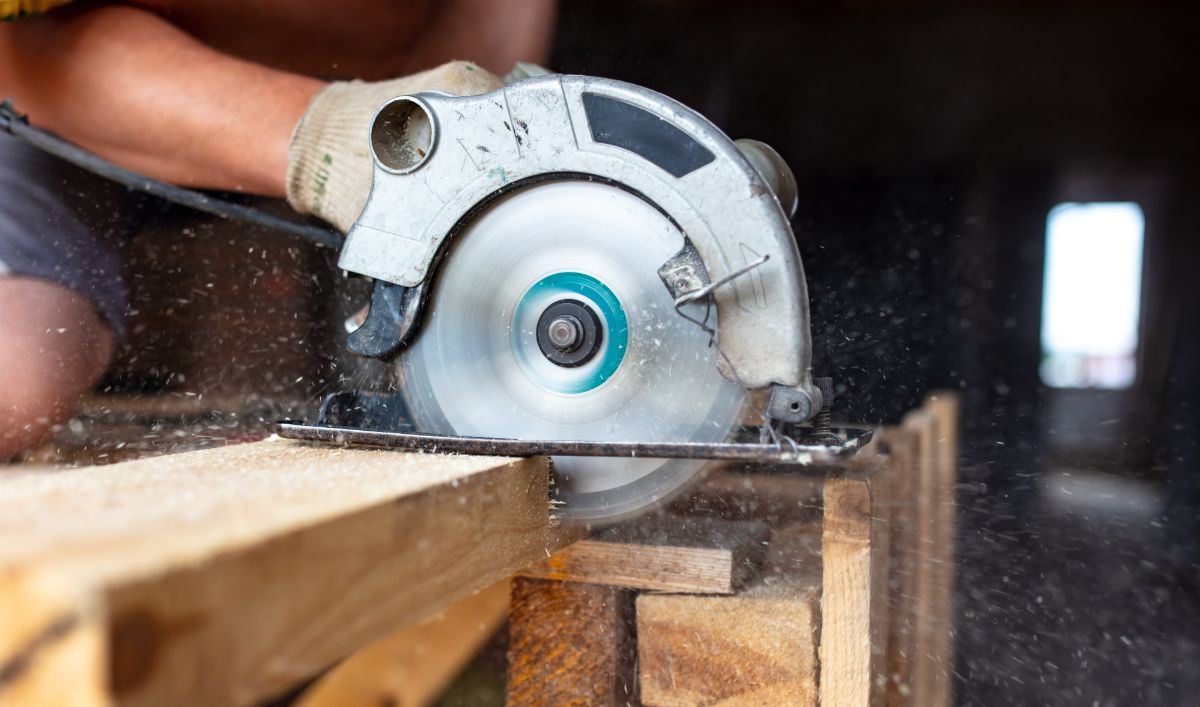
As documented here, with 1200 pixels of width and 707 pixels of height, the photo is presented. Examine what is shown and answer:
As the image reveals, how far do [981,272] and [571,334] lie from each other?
6.34 m

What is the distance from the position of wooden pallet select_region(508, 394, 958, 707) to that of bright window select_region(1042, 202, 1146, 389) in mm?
6696

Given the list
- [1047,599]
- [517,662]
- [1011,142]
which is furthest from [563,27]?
[1011,142]

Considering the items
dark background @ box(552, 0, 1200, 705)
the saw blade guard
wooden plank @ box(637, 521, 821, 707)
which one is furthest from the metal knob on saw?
dark background @ box(552, 0, 1200, 705)

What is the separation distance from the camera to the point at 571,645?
1.36 m

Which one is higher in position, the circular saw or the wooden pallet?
the circular saw

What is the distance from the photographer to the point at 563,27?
3312mm

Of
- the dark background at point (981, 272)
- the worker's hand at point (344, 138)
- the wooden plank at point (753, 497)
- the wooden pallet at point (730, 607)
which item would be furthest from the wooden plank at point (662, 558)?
the dark background at point (981, 272)

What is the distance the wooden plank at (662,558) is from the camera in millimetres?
1260

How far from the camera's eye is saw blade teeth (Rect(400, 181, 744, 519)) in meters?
1.18

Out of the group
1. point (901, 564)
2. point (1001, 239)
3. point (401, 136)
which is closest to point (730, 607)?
point (901, 564)

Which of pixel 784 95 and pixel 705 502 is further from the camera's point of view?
pixel 784 95

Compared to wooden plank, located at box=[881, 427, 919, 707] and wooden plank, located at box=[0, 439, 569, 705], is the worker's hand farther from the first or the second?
wooden plank, located at box=[881, 427, 919, 707]

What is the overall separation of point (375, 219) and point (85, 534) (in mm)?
718

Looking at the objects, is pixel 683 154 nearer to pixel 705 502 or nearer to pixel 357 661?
pixel 705 502
